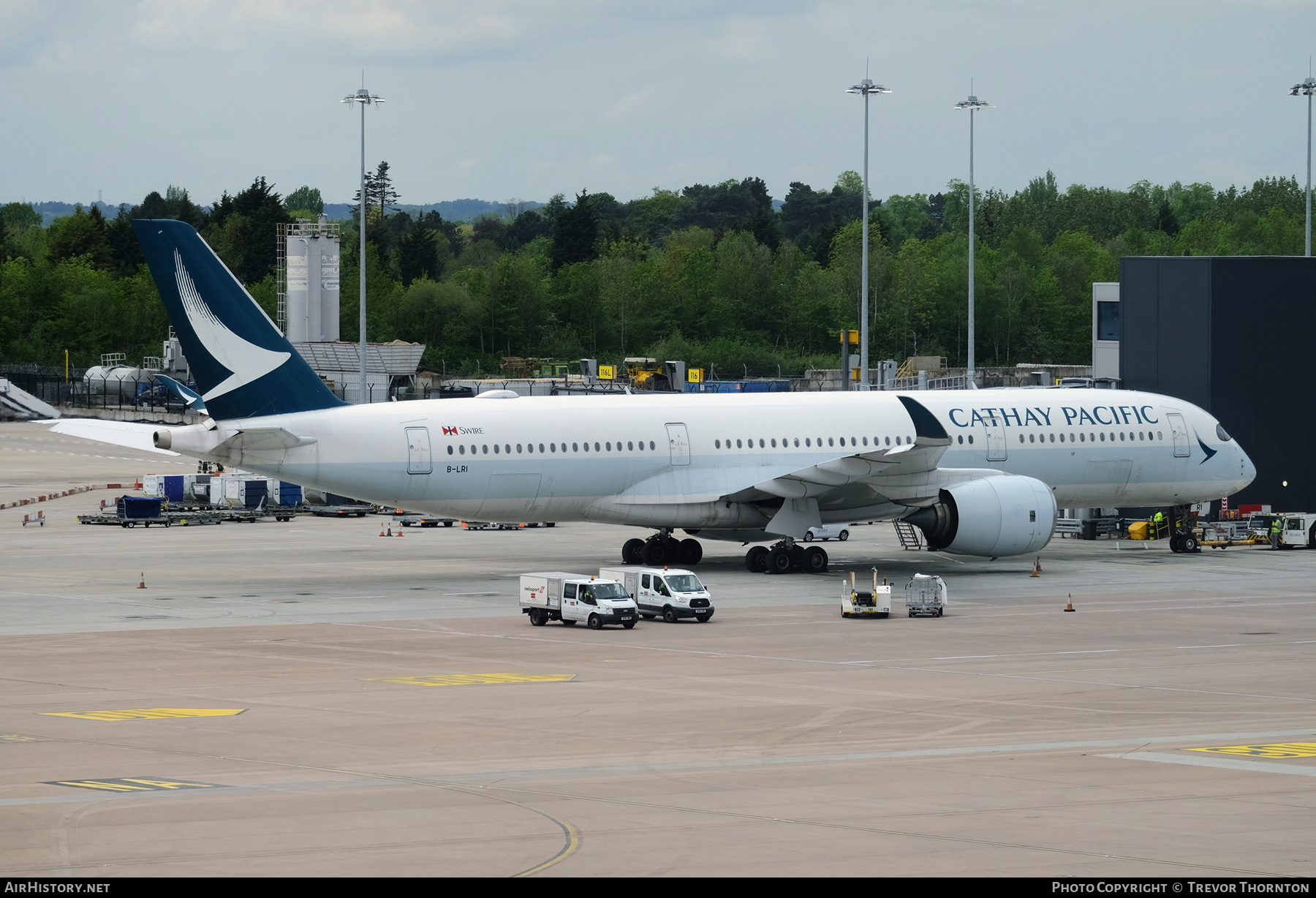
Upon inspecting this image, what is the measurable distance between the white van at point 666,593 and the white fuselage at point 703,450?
660 centimetres

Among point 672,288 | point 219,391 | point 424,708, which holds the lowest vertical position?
point 424,708

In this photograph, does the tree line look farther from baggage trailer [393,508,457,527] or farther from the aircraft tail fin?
the aircraft tail fin

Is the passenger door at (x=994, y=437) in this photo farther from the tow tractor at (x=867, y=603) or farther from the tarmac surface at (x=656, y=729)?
the tow tractor at (x=867, y=603)

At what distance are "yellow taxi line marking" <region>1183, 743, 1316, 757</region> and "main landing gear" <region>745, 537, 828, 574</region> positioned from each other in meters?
23.8

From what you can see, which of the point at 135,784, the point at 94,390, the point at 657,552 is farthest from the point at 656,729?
the point at 94,390

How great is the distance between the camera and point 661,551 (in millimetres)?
47625

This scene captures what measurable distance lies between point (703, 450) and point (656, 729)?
2288 centimetres

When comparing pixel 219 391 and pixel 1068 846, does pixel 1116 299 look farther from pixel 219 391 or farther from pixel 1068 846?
pixel 1068 846

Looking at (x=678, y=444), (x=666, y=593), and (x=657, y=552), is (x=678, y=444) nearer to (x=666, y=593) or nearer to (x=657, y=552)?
(x=657, y=552)

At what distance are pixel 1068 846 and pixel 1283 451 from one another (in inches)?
1808

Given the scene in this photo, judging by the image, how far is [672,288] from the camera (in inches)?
6658

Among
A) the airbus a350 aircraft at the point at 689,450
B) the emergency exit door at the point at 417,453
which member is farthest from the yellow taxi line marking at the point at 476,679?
the emergency exit door at the point at 417,453

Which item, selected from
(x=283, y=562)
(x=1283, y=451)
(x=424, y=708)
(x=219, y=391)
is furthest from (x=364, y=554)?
(x=1283, y=451)

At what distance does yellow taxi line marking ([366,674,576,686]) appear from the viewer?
92.2 feet
